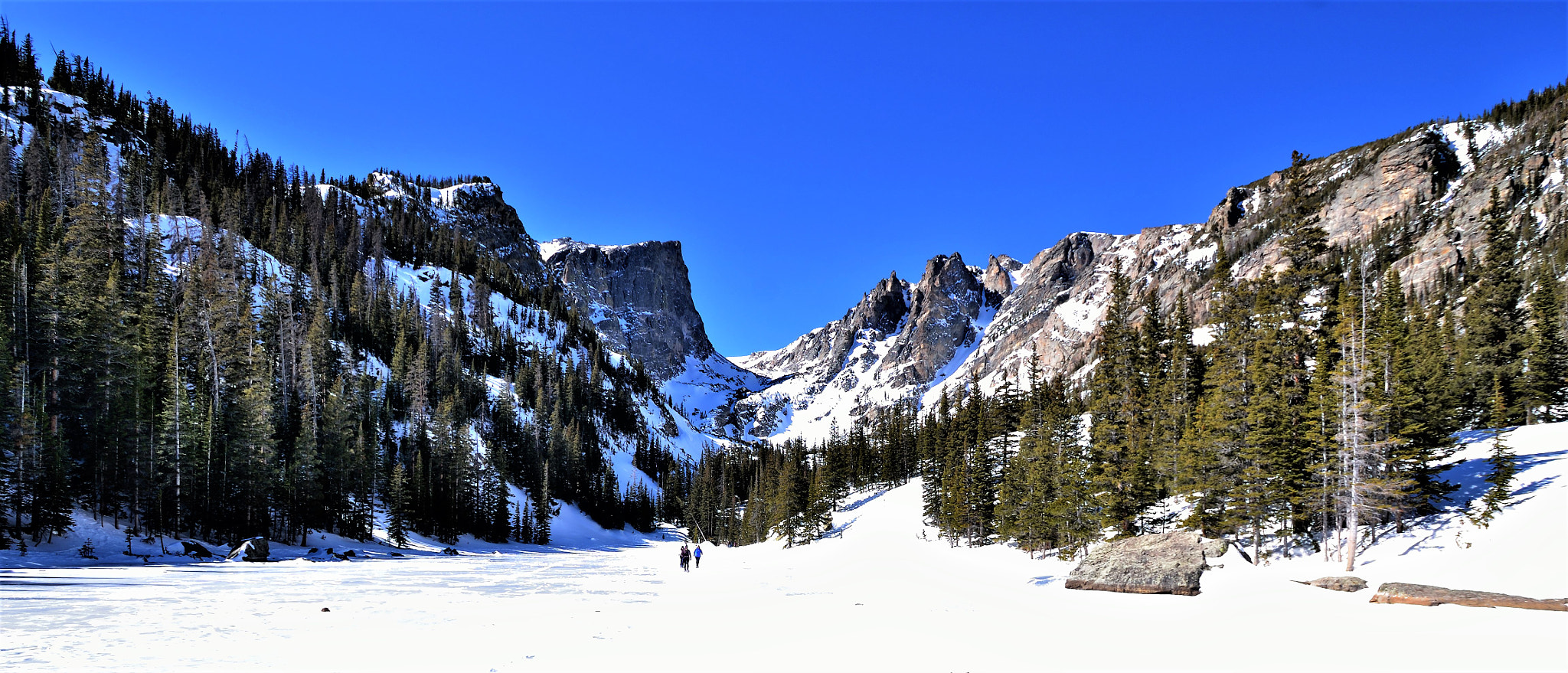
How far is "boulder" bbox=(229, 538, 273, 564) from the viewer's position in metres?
34.4

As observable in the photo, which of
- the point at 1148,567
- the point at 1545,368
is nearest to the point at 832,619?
the point at 1148,567

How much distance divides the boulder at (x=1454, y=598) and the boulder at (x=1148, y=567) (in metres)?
4.99

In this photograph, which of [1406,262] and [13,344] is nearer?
[13,344]

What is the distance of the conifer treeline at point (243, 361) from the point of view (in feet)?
129

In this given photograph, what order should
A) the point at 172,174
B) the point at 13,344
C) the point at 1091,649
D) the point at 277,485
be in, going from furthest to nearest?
the point at 172,174
the point at 277,485
the point at 13,344
the point at 1091,649

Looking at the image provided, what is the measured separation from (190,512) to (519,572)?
82.8 ft

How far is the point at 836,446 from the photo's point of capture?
96.2 metres

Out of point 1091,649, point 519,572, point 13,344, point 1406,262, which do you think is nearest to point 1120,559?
point 1091,649

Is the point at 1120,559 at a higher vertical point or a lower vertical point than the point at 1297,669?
lower

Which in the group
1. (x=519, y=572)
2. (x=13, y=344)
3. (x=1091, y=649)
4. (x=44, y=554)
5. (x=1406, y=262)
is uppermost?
(x=1406, y=262)

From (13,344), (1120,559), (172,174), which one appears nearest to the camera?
(1120,559)

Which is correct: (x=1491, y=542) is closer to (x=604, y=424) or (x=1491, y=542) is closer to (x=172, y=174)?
(x=604, y=424)

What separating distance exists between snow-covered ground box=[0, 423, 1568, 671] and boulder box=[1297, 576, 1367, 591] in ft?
1.91

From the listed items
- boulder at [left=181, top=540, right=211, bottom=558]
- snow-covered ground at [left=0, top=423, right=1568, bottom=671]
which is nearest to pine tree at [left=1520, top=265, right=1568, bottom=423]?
snow-covered ground at [left=0, top=423, right=1568, bottom=671]
